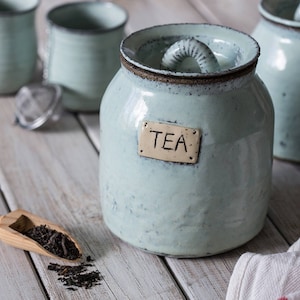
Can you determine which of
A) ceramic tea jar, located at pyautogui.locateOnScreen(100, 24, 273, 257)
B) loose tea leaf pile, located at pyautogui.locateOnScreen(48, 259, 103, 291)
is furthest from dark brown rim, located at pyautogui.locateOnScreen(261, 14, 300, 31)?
loose tea leaf pile, located at pyautogui.locateOnScreen(48, 259, 103, 291)

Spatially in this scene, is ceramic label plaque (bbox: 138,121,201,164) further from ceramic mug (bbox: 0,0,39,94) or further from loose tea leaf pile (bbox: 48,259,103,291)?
ceramic mug (bbox: 0,0,39,94)

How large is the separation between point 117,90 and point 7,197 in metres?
0.21

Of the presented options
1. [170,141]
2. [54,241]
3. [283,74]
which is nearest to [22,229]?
[54,241]

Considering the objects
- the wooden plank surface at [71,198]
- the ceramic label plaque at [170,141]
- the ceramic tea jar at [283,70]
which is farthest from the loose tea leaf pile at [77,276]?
the ceramic tea jar at [283,70]

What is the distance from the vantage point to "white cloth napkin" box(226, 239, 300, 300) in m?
0.71

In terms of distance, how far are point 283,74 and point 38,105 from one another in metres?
0.32

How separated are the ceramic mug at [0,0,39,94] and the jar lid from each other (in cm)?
5

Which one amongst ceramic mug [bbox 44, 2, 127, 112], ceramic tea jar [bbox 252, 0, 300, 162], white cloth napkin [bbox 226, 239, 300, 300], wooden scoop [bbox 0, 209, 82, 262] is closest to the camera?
white cloth napkin [bbox 226, 239, 300, 300]

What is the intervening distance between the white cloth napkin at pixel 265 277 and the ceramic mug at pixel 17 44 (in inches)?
19.5

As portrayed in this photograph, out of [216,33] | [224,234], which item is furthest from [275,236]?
[216,33]

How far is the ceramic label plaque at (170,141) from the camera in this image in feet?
2.48

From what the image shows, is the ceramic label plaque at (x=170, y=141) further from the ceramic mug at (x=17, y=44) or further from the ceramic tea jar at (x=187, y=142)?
the ceramic mug at (x=17, y=44)

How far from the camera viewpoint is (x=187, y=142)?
0.76 m

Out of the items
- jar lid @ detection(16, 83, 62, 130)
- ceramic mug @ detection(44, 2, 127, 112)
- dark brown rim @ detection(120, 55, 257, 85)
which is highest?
dark brown rim @ detection(120, 55, 257, 85)
